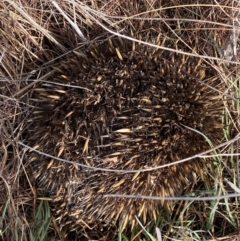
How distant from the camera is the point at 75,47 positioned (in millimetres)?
2059

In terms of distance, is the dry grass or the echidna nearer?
the echidna

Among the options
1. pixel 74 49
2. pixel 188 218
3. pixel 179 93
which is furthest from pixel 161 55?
pixel 188 218

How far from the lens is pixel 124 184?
1.74m

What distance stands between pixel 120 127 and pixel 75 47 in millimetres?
530

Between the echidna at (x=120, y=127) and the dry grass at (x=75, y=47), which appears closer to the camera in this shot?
the echidna at (x=120, y=127)

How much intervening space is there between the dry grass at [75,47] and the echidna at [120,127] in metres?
0.12

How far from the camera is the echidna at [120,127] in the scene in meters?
1.70

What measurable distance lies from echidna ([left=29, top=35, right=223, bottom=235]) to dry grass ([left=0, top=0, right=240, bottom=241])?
4.8 inches

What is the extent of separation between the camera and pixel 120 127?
169 cm

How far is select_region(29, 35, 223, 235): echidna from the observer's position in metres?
1.70

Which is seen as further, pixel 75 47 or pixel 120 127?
pixel 75 47

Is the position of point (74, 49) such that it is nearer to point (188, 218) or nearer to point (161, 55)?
point (161, 55)

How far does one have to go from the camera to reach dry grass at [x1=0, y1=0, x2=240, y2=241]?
6.33 ft

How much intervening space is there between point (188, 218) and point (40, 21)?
104 centimetres
